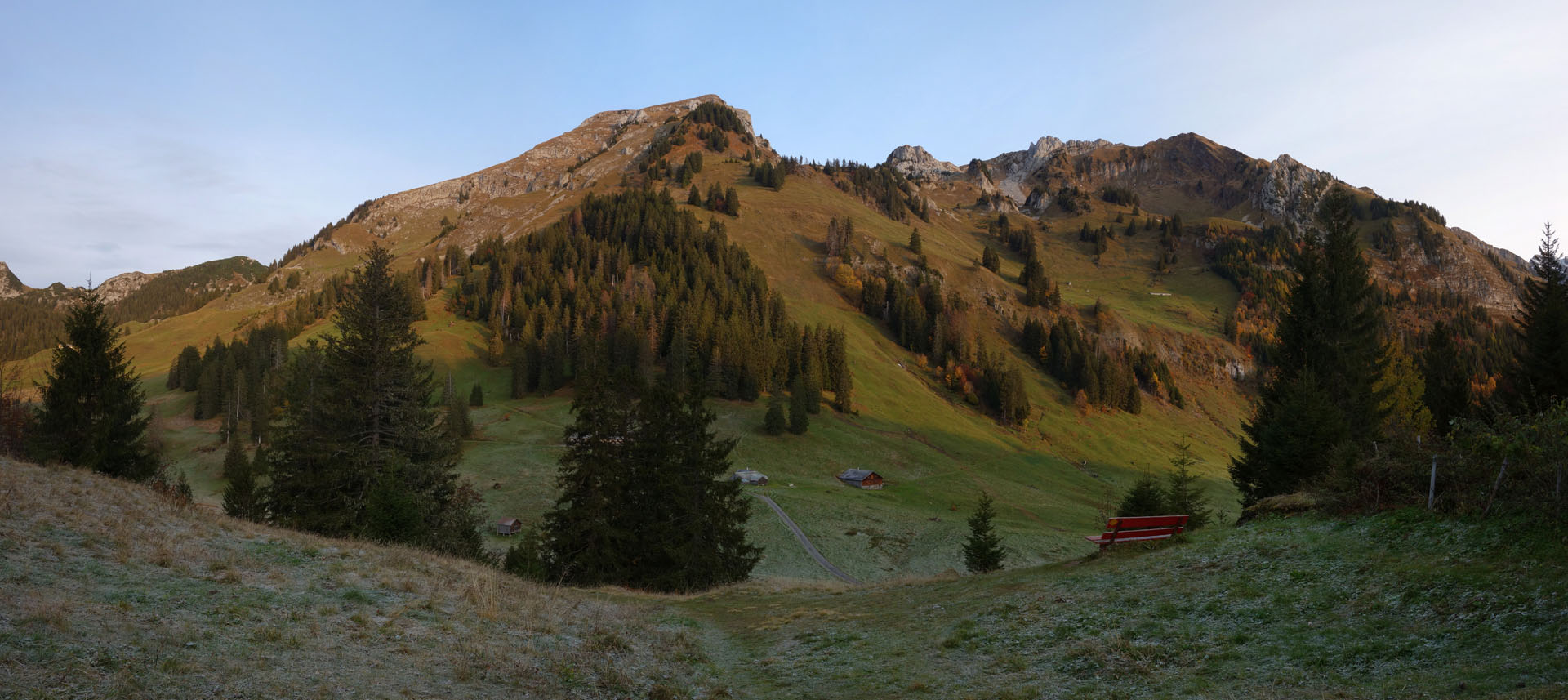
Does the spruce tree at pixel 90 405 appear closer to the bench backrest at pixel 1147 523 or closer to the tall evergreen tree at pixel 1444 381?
the bench backrest at pixel 1147 523

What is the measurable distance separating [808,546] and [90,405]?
49.4 metres

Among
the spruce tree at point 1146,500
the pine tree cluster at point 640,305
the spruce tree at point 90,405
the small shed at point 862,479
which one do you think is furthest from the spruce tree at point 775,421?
the spruce tree at point 90,405

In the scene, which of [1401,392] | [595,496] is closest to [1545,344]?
[1401,392]

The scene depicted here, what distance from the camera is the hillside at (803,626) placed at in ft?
27.4

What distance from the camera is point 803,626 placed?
16.7 metres

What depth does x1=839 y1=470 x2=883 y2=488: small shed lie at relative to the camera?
281ft

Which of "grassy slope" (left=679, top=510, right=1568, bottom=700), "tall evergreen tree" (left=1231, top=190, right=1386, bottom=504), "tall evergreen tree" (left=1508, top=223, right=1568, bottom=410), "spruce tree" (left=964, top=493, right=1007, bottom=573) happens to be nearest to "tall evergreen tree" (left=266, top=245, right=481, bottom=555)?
"grassy slope" (left=679, top=510, right=1568, bottom=700)

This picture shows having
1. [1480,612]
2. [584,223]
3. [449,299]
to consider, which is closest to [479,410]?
[449,299]

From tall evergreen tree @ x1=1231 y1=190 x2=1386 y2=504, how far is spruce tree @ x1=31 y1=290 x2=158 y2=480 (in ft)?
196

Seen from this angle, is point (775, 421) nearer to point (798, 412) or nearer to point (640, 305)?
point (798, 412)

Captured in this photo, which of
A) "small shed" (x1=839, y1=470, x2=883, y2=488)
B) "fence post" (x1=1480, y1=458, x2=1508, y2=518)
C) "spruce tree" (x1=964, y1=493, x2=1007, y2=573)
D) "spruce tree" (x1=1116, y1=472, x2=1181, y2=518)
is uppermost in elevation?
"fence post" (x1=1480, y1=458, x2=1508, y2=518)

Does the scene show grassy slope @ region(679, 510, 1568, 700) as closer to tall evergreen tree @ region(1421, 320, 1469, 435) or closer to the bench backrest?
the bench backrest

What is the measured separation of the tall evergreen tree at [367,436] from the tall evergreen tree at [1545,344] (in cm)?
5529

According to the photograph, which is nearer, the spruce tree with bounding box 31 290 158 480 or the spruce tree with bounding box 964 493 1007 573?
the spruce tree with bounding box 31 290 158 480
